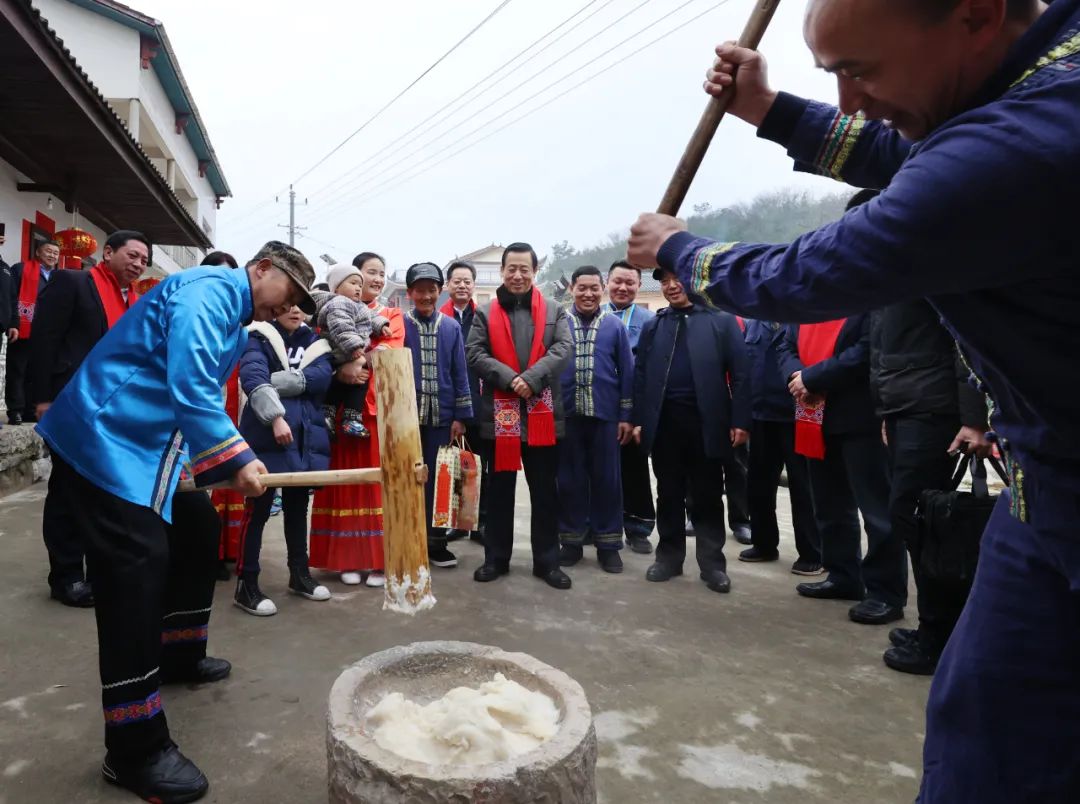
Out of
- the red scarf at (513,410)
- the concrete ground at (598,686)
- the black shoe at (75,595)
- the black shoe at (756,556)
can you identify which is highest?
the red scarf at (513,410)

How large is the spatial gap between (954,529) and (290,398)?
336 cm

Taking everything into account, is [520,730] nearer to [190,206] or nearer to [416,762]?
[416,762]

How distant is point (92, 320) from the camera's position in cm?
412

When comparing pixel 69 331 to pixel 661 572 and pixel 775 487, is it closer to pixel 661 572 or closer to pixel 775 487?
pixel 661 572

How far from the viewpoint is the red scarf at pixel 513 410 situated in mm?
4516

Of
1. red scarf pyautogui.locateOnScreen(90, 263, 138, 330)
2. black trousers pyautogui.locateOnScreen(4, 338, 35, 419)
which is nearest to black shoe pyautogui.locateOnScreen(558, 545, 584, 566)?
red scarf pyautogui.locateOnScreen(90, 263, 138, 330)

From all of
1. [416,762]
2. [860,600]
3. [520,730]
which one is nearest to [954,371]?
[860,600]

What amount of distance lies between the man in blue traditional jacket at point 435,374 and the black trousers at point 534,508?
426 millimetres

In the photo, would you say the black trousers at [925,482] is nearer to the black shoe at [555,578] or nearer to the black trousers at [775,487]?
the black trousers at [775,487]

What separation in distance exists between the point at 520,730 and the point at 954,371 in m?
2.57

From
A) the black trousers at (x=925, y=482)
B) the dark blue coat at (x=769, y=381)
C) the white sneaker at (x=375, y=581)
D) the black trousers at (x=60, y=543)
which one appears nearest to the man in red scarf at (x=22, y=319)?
the black trousers at (x=60, y=543)

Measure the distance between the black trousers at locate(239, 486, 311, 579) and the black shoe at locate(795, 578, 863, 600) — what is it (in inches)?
122

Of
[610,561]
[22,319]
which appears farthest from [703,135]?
[22,319]

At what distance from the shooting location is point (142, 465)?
7.60 ft
